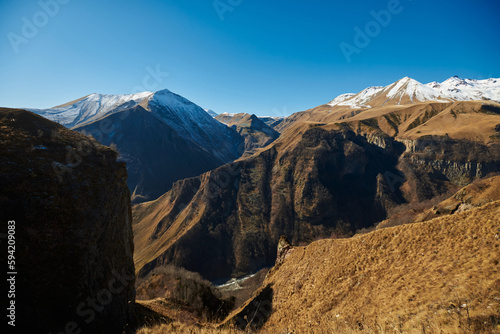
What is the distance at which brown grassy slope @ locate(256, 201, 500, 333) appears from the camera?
8.55m

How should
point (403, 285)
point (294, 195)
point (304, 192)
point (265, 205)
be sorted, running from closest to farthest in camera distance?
point (403, 285) → point (265, 205) → point (304, 192) → point (294, 195)

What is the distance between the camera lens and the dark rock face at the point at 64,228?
11.5 metres

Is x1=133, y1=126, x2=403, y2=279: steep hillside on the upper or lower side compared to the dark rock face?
lower

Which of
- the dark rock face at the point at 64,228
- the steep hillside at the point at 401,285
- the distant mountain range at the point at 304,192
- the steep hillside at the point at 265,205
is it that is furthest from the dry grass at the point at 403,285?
the distant mountain range at the point at 304,192

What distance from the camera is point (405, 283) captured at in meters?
12.3

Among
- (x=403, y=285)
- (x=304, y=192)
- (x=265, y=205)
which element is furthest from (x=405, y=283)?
(x=304, y=192)

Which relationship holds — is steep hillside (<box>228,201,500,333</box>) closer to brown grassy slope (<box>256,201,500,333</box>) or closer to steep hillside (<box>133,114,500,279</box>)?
brown grassy slope (<box>256,201,500,333</box>)

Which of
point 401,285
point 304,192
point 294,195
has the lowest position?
point 294,195

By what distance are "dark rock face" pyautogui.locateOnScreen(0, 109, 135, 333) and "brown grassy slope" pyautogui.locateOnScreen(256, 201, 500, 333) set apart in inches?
500

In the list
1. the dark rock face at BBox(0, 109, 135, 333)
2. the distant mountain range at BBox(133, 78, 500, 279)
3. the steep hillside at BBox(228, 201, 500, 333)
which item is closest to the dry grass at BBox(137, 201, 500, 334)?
the steep hillside at BBox(228, 201, 500, 333)

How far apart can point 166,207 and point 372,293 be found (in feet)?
482

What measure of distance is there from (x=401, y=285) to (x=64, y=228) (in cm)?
2163

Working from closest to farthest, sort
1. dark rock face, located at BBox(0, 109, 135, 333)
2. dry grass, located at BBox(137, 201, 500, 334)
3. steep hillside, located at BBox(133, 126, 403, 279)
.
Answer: dry grass, located at BBox(137, 201, 500, 334) → dark rock face, located at BBox(0, 109, 135, 333) → steep hillside, located at BBox(133, 126, 403, 279)

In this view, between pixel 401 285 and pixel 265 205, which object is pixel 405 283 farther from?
pixel 265 205
